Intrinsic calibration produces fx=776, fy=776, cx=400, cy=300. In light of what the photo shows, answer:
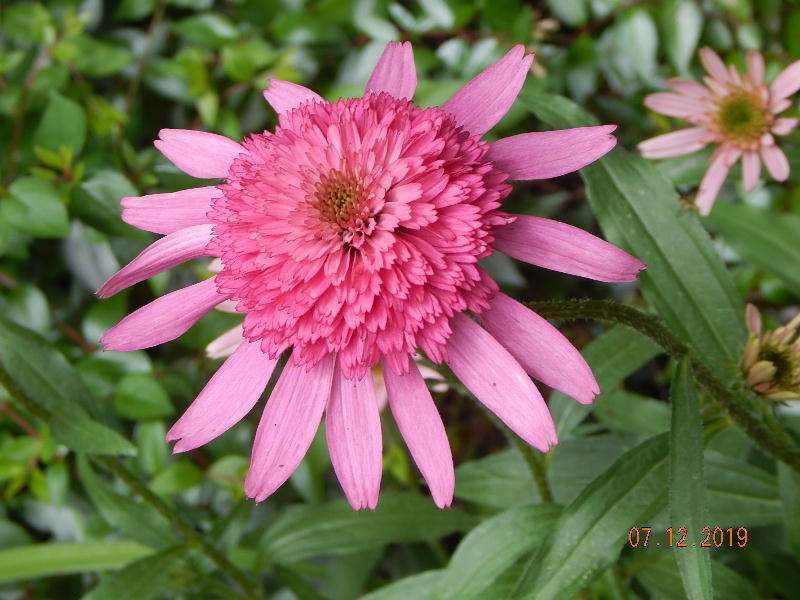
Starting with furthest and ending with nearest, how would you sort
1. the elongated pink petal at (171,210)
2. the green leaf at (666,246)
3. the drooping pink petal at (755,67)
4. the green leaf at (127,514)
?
the drooping pink petal at (755,67), the green leaf at (127,514), the green leaf at (666,246), the elongated pink petal at (171,210)

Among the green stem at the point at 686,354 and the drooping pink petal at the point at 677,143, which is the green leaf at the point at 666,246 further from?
the drooping pink petal at the point at 677,143

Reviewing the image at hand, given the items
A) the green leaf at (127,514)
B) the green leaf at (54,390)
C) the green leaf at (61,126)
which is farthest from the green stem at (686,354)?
the green leaf at (61,126)

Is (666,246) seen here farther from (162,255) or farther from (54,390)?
(54,390)

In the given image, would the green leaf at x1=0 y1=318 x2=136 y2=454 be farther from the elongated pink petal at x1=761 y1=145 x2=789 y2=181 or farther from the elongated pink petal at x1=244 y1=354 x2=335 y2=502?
the elongated pink petal at x1=761 y1=145 x2=789 y2=181

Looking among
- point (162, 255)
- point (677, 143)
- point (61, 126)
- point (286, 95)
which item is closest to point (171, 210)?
point (162, 255)

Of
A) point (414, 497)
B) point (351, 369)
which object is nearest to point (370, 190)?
point (351, 369)

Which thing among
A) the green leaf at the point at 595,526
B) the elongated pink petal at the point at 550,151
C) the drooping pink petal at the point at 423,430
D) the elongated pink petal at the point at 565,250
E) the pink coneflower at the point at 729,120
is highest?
the pink coneflower at the point at 729,120

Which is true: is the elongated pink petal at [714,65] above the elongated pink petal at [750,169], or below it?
above
